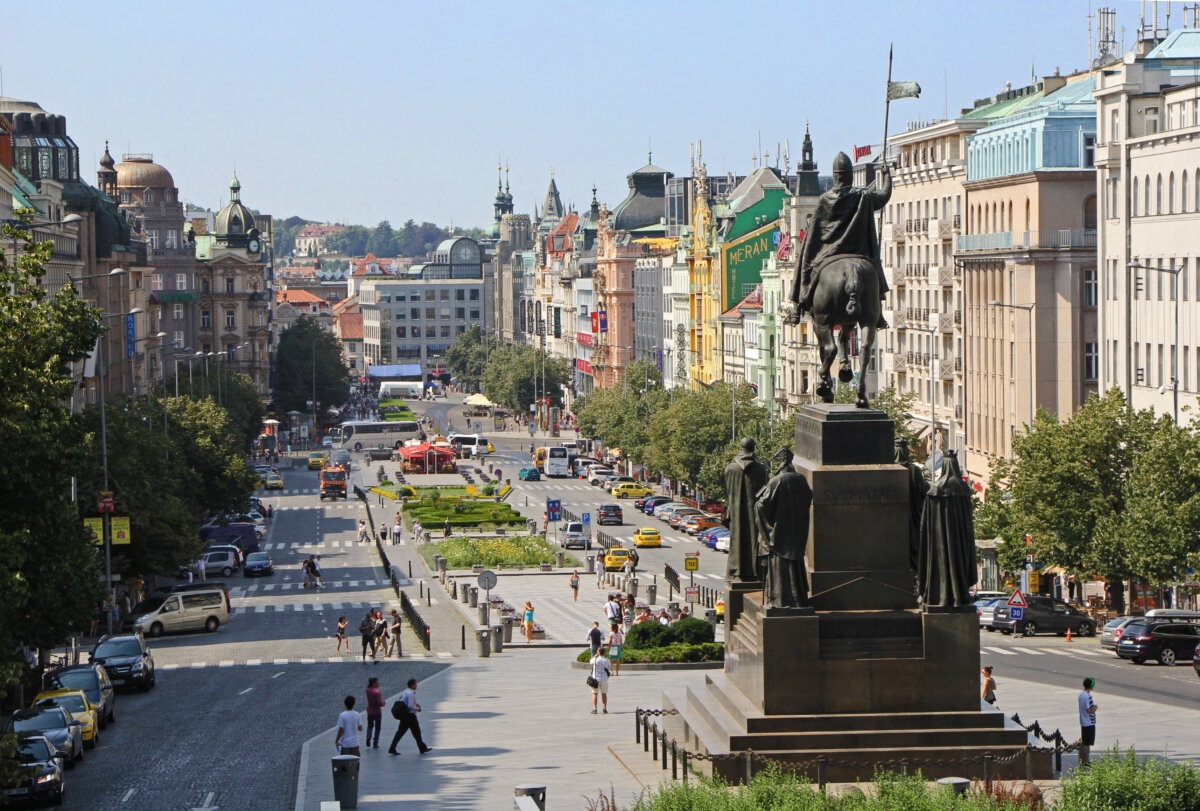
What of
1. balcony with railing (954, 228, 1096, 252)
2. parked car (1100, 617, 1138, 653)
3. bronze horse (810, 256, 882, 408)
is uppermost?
balcony with railing (954, 228, 1096, 252)

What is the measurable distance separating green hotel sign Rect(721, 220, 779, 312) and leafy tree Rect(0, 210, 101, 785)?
384 ft

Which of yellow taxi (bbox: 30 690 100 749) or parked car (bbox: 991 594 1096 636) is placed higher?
yellow taxi (bbox: 30 690 100 749)

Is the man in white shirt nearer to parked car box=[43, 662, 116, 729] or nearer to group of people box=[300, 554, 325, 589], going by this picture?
parked car box=[43, 662, 116, 729]

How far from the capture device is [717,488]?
109750 millimetres

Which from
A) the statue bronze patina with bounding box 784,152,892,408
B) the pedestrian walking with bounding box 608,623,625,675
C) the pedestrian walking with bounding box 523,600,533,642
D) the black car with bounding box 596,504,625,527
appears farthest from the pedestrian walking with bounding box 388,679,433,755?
the black car with bounding box 596,504,625,527

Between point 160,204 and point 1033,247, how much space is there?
125 m

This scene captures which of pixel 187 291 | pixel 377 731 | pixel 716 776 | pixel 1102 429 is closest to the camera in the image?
pixel 716 776

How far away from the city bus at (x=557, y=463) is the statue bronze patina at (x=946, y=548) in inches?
4817

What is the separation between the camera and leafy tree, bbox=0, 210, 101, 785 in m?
28.4

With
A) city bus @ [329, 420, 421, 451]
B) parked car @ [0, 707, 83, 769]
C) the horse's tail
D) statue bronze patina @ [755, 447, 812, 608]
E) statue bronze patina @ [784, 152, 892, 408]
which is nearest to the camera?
statue bronze patina @ [755, 447, 812, 608]

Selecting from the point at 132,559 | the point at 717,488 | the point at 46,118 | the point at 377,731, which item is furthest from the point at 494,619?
the point at 46,118

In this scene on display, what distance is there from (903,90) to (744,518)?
761cm

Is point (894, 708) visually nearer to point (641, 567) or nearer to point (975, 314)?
point (641, 567)

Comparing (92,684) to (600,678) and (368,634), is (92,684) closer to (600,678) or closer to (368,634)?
(600,678)
